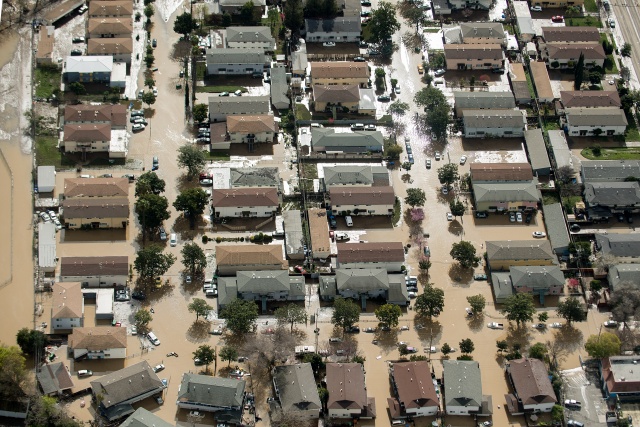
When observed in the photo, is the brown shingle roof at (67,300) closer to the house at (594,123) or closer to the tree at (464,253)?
the tree at (464,253)

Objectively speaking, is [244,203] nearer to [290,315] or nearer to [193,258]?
[193,258]

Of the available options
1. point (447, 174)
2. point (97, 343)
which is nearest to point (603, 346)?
point (447, 174)

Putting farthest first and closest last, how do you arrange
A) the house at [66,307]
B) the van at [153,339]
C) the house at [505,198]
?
the house at [505,198] < the van at [153,339] < the house at [66,307]

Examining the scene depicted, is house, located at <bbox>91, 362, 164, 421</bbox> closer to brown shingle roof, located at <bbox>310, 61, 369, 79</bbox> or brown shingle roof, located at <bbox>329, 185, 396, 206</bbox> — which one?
brown shingle roof, located at <bbox>329, 185, 396, 206</bbox>

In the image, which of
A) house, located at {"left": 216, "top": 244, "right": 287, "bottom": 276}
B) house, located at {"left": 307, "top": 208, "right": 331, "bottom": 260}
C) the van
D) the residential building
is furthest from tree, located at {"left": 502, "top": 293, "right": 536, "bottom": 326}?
the residential building

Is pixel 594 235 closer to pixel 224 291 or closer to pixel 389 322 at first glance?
pixel 389 322

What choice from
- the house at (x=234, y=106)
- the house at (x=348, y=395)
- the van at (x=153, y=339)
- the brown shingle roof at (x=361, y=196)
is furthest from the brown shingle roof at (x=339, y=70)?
the house at (x=348, y=395)

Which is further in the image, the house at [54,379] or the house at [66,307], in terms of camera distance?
the house at [66,307]

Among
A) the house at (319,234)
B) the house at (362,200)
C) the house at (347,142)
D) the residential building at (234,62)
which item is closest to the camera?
the house at (319,234)
